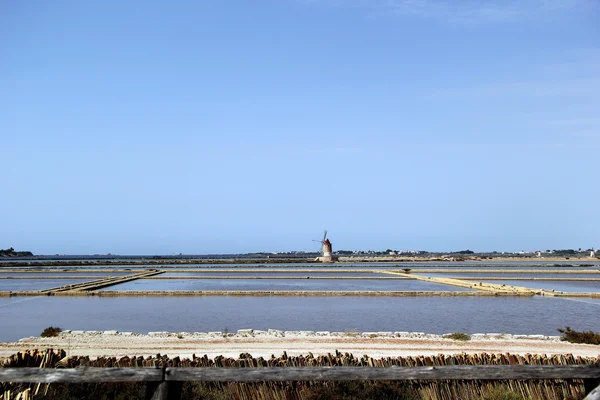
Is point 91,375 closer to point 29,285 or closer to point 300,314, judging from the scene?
point 300,314

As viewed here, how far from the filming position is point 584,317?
18.8 metres

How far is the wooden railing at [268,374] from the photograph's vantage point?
4625 mm

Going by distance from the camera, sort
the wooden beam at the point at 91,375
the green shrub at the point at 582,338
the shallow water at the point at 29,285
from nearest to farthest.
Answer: the wooden beam at the point at 91,375, the green shrub at the point at 582,338, the shallow water at the point at 29,285

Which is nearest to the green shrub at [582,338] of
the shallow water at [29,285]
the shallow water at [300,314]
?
the shallow water at [300,314]

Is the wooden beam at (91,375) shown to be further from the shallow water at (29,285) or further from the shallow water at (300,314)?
the shallow water at (29,285)

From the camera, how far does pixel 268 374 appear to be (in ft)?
15.4

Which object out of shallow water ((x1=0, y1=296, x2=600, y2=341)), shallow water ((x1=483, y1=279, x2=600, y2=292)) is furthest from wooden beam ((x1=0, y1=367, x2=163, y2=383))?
shallow water ((x1=483, y1=279, x2=600, y2=292))

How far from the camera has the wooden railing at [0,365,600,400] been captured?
4.62m

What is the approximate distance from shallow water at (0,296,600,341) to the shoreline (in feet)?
6.94

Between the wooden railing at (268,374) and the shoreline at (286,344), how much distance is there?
18.6ft

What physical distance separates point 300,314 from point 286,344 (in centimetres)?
737

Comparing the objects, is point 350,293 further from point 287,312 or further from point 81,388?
point 81,388

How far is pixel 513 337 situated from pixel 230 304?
1222cm

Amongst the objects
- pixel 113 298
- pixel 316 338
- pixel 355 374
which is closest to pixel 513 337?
pixel 316 338
